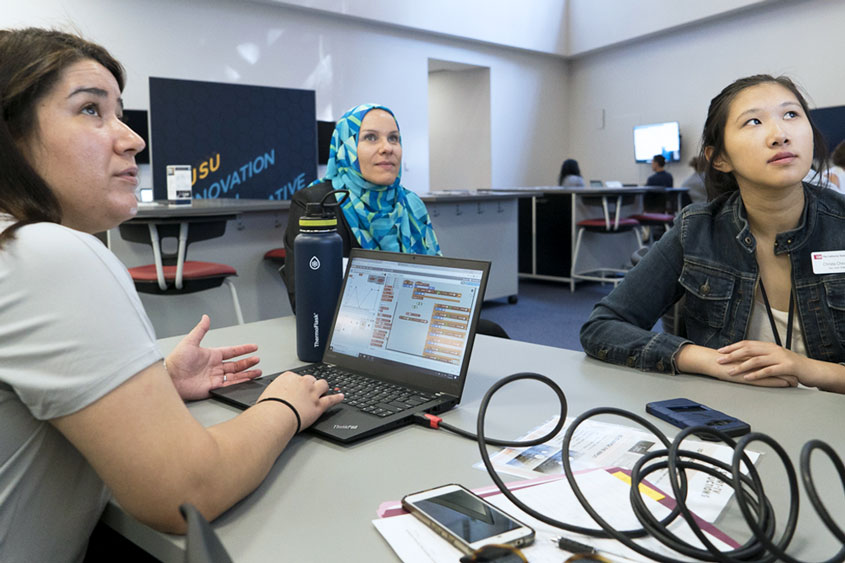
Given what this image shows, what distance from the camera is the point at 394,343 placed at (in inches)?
42.0

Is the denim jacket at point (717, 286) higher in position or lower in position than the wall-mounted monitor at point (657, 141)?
lower

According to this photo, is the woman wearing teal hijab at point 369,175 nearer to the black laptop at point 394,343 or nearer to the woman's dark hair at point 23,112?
the black laptop at point 394,343

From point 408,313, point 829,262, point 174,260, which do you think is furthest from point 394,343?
point 174,260

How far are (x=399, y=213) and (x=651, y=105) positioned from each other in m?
6.72

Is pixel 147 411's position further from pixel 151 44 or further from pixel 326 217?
pixel 151 44

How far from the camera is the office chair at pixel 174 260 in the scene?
293cm

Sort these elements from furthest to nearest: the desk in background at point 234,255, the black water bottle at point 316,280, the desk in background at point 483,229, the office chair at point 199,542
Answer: the desk in background at point 483,229, the desk in background at point 234,255, the black water bottle at point 316,280, the office chair at point 199,542

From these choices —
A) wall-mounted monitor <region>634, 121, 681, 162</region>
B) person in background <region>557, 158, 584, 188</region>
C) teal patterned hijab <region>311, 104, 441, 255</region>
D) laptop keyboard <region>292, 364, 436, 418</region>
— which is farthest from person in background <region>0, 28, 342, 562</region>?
wall-mounted monitor <region>634, 121, 681, 162</region>

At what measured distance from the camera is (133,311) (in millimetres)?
682

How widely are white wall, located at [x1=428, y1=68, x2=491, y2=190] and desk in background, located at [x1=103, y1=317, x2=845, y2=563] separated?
25.6 ft

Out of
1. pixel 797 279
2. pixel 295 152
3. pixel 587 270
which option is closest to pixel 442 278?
pixel 797 279

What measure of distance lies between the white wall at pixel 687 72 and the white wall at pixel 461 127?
5.02 feet

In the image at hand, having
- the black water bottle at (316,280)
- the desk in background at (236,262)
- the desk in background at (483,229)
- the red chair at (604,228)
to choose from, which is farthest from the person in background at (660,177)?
the black water bottle at (316,280)

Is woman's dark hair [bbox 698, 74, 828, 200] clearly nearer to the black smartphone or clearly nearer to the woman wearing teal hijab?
the black smartphone
